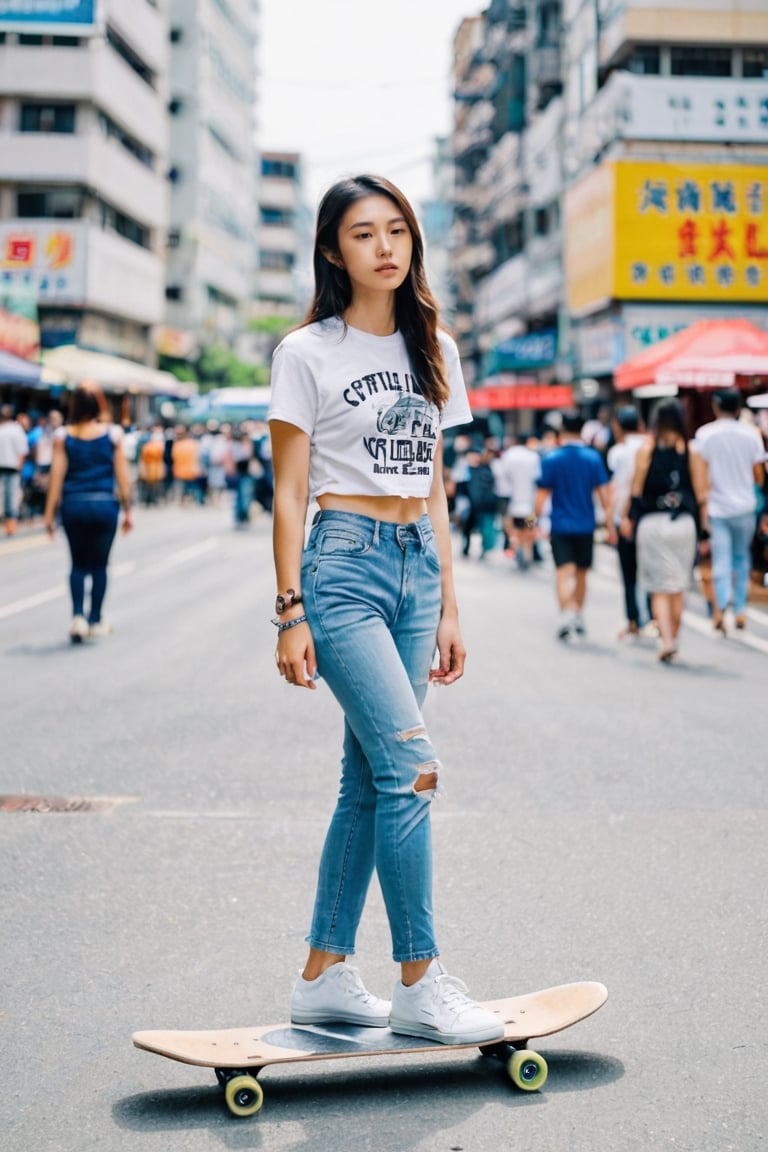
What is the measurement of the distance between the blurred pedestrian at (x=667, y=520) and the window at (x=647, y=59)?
26553mm

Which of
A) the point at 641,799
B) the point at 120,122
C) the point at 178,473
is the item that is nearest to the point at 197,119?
the point at 120,122

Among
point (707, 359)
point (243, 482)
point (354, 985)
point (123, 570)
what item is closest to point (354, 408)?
point (354, 985)

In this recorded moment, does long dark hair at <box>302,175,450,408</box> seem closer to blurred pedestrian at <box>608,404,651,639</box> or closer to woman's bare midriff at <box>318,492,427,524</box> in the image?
woman's bare midriff at <box>318,492,427,524</box>

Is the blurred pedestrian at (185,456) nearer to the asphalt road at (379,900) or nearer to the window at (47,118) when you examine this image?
the window at (47,118)

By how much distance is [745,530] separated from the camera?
41.8 feet

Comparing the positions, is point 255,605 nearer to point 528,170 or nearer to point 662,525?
point 662,525

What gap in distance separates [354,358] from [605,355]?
1304 inches

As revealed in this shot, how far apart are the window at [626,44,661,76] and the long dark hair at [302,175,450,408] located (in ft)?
112

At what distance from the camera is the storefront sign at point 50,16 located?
3550cm

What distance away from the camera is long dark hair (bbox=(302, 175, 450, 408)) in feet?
11.6

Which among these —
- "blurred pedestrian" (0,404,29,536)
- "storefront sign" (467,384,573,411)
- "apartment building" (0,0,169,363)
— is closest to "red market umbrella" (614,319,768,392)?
"blurred pedestrian" (0,404,29,536)

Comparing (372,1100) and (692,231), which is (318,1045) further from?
(692,231)

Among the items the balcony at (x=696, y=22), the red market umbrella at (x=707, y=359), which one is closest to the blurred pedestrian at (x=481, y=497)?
the red market umbrella at (x=707, y=359)

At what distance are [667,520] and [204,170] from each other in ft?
231
